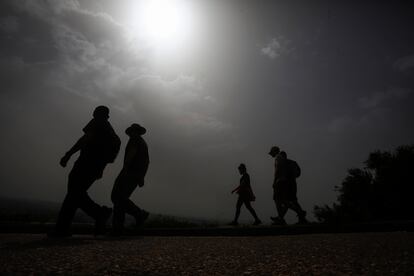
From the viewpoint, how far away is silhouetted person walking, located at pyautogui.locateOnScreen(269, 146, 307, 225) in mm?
8898

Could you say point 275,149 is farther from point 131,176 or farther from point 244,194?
point 131,176

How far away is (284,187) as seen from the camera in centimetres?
907

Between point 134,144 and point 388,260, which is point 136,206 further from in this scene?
point 388,260

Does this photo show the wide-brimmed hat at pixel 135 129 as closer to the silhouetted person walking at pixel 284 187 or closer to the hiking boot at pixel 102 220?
the hiking boot at pixel 102 220

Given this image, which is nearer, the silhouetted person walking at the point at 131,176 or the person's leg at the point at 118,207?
the person's leg at the point at 118,207

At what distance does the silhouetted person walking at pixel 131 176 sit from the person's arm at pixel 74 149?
52.7 inches

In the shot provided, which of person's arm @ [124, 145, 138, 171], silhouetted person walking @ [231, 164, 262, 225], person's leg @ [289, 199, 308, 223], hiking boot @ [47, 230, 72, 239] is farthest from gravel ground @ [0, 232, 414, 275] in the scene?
silhouetted person walking @ [231, 164, 262, 225]

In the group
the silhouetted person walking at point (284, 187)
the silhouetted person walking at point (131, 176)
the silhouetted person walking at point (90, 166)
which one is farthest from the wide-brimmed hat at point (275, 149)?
the silhouetted person walking at point (90, 166)

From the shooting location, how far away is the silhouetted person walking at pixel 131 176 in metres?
6.66

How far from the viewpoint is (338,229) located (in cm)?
592

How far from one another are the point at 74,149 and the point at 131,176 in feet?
5.19

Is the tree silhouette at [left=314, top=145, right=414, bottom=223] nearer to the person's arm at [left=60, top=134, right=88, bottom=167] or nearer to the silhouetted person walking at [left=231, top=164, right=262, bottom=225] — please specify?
the silhouetted person walking at [left=231, top=164, right=262, bottom=225]

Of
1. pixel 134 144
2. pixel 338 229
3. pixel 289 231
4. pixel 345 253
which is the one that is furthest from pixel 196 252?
pixel 134 144

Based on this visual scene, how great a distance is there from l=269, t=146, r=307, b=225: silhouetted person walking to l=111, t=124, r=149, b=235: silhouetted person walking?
12.9 feet
